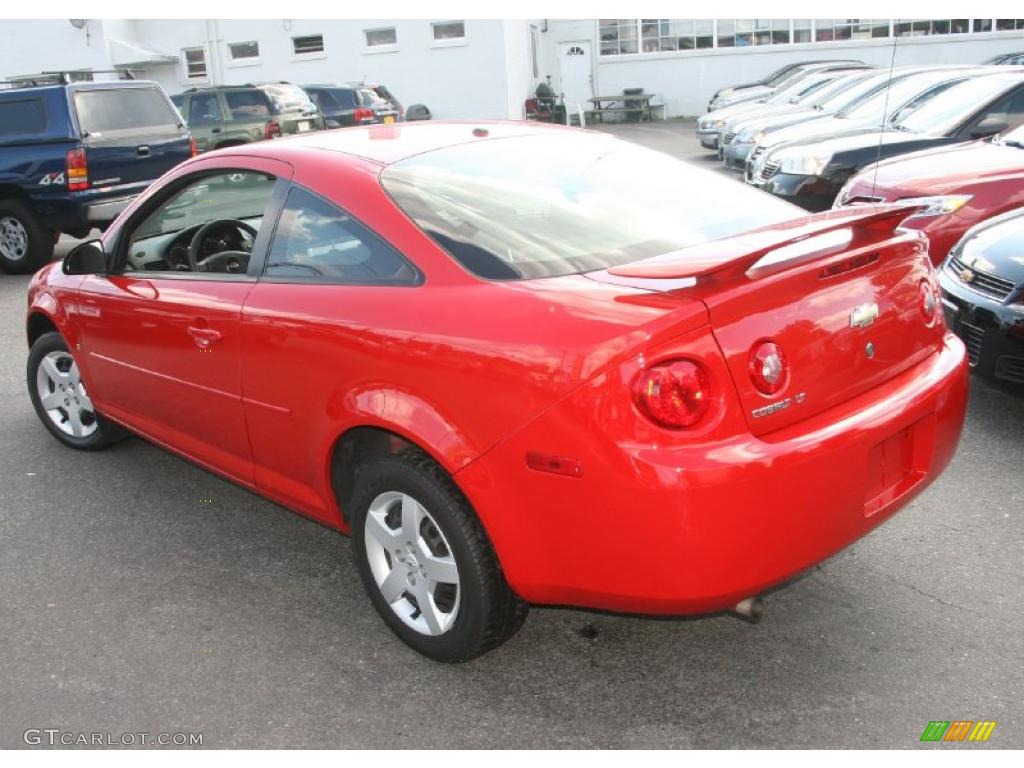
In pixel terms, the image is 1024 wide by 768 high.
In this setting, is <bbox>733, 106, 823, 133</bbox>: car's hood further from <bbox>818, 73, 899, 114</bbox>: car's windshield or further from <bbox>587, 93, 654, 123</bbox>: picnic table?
<bbox>587, 93, 654, 123</bbox>: picnic table

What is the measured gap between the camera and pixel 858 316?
2.92 m

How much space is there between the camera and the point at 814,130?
12250 mm

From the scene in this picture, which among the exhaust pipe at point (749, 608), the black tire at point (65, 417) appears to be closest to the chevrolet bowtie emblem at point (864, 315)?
the exhaust pipe at point (749, 608)

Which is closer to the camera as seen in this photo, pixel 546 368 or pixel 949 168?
pixel 546 368

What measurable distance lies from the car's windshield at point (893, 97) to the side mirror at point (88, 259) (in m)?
8.27

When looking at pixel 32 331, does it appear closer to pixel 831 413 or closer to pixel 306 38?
pixel 831 413

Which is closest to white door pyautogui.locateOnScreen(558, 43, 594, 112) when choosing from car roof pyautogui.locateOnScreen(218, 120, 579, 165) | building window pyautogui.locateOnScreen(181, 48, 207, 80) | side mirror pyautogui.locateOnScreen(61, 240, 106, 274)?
building window pyautogui.locateOnScreen(181, 48, 207, 80)

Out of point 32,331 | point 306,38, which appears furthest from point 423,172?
point 306,38

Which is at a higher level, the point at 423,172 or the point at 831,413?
the point at 423,172

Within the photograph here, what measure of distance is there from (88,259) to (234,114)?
586 inches

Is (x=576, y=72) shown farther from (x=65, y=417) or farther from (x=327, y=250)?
(x=327, y=250)

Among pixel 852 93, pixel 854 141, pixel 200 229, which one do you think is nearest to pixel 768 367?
pixel 200 229

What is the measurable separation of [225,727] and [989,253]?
4.21 meters

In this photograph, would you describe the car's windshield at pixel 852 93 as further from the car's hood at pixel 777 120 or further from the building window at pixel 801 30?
the building window at pixel 801 30
